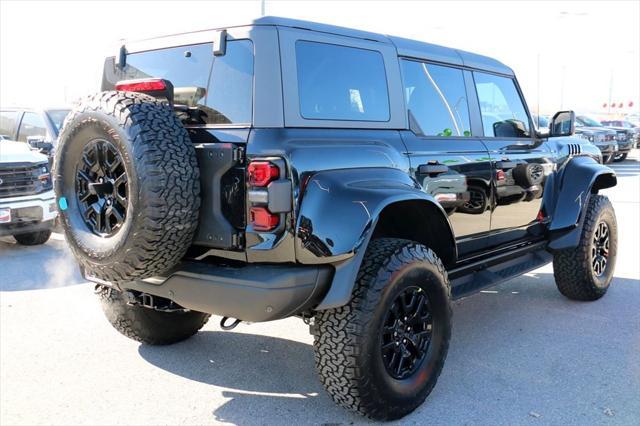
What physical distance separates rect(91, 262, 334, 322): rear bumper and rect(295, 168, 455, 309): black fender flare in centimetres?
7

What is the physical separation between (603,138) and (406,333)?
1766 centimetres

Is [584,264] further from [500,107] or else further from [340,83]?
[340,83]

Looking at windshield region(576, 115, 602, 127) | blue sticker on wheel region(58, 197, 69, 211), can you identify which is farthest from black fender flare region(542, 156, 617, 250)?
windshield region(576, 115, 602, 127)

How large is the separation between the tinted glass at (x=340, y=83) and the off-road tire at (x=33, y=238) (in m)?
5.76

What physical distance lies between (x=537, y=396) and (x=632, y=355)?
103cm

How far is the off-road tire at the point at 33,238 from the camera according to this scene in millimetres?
7523

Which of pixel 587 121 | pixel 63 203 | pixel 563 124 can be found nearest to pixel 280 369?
pixel 63 203

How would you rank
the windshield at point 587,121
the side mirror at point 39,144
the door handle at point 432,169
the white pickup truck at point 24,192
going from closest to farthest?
the door handle at point 432,169 < the white pickup truck at point 24,192 < the side mirror at point 39,144 < the windshield at point 587,121

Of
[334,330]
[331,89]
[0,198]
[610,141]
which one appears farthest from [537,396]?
[610,141]

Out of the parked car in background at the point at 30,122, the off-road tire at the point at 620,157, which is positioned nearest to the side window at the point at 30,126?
the parked car in background at the point at 30,122

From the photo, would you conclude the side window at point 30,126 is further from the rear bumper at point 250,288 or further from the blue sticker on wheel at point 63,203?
the rear bumper at point 250,288

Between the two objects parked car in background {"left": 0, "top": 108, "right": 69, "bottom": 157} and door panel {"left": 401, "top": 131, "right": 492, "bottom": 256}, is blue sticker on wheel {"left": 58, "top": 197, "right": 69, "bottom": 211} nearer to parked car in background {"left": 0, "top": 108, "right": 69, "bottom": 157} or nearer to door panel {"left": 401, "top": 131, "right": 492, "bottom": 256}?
door panel {"left": 401, "top": 131, "right": 492, "bottom": 256}

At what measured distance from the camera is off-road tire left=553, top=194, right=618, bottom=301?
4840 millimetres

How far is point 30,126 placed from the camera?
28.8ft
